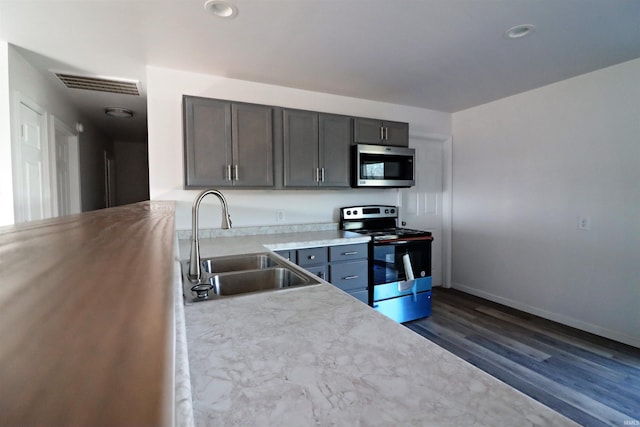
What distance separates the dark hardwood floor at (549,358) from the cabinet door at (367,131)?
195 cm

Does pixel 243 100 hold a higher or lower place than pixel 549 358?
higher

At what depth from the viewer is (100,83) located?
9.56 ft

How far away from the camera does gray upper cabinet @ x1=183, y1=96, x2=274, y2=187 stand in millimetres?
2484

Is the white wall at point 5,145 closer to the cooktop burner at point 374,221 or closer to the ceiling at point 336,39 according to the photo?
the ceiling at point 336,39

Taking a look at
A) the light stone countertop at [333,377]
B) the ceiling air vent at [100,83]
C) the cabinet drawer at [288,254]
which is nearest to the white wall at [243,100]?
the ceiling air vent at [100,83]

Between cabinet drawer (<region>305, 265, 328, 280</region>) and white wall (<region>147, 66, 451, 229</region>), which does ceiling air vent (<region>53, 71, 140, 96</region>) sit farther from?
cabinet drawer (<region>305, 265, 328, 280</region>)

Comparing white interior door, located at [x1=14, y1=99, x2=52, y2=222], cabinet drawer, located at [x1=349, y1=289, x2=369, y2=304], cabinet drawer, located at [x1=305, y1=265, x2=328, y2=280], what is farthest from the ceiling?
cabinet drawer, located at [x1=349, y1=289, x2=369, y2=304]

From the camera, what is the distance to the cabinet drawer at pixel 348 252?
8.74ft

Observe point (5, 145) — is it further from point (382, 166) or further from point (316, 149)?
point (382, 166)

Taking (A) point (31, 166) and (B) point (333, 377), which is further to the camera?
(A) point (31, 166)

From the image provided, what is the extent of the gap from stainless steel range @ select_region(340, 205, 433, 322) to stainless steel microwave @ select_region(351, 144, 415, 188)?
1.37ft

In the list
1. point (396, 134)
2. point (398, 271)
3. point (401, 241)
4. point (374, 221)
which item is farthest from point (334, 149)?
point (398, 271)

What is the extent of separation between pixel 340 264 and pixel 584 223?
2345mm

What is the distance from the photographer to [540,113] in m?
3.21
